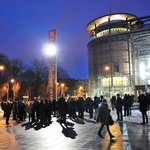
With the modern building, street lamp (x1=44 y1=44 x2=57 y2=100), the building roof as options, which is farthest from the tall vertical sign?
the building roof

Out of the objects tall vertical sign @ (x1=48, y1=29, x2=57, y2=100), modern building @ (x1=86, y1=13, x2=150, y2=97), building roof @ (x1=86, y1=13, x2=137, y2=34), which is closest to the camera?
tall vertical sign @ (x1=48, y1=29, x2=57, y2=100)

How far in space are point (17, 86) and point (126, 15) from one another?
116 ft

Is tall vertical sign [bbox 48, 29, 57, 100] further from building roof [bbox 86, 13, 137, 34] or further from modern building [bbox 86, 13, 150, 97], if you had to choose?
building roof [bbox 86, 13, 137, 34]

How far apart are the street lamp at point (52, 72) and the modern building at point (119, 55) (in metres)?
27.2

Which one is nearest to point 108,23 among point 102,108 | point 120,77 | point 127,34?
point 127,34

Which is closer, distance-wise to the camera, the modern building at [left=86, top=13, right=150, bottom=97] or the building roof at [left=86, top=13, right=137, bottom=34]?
the modern building at [left=86, top=13, right=150, bottom=97]

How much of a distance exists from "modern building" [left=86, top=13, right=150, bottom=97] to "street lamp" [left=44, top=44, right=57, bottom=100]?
2722 cm

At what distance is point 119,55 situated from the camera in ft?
187

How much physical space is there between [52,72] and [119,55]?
1373 inches

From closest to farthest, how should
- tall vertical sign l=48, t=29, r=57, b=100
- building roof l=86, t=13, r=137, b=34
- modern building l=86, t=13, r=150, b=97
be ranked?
tall vertical sign l=48, t=29, r=57, b=100 → modern building l=86, t=13, r=150, b=97 → building roof l=86, t=13, r=137, b=34

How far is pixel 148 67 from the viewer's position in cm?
5153

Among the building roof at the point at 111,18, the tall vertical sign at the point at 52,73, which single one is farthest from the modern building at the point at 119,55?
the tall vertical sign at the point at 52,73

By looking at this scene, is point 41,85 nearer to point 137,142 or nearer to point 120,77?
point 120,77

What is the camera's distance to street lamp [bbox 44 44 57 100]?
25.1 meters
